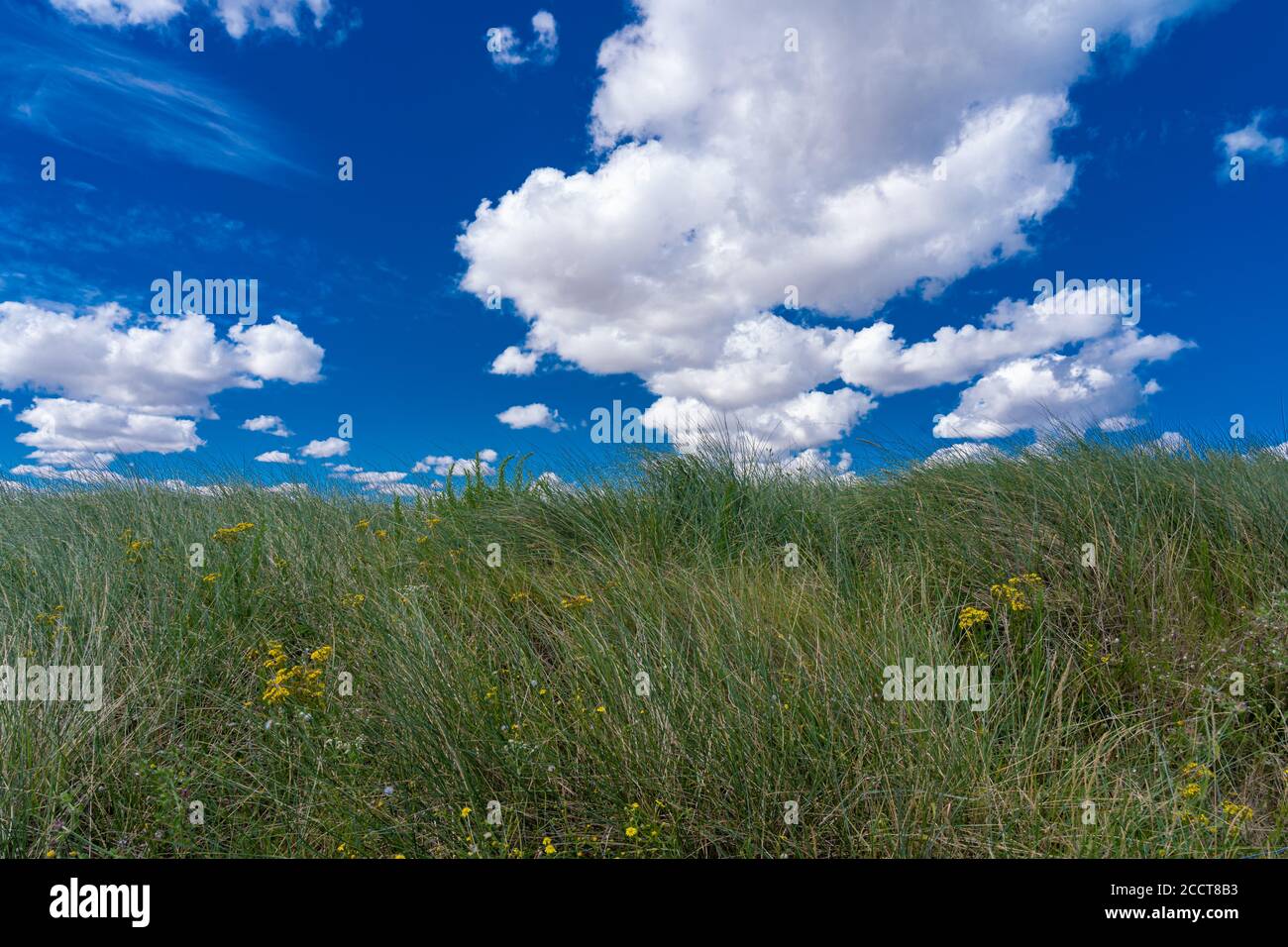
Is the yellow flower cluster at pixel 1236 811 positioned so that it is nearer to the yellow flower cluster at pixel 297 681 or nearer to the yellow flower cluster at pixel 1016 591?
the yellow flower cluster at pixel 1016 591

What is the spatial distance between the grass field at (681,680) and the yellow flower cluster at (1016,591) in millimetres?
20

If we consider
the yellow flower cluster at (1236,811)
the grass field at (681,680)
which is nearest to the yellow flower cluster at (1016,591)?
the grass field at (681,680)

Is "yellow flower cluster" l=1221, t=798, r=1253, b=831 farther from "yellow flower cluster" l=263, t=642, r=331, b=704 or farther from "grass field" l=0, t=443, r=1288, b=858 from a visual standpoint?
"yellow flower cluster" l=263, t=642, r=331, b=704

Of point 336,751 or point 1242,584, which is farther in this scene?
point 1242,584

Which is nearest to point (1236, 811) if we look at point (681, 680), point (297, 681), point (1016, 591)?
point (1016, 591)

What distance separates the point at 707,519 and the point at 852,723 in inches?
113

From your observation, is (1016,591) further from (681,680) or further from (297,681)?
(297,681)

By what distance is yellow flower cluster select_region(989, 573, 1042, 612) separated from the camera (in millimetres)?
3629

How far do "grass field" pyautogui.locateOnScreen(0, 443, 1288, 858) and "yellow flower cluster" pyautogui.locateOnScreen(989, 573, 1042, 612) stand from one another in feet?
0.06

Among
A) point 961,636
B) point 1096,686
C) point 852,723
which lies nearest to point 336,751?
point 852,723

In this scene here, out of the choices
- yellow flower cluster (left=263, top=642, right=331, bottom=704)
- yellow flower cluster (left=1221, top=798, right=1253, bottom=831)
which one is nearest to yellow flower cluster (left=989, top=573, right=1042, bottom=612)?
yellow flower cluster (left=1221, top=798, right=1253, bottom=831)

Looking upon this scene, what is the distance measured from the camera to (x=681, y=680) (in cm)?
298

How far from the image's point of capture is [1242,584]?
4.25m
